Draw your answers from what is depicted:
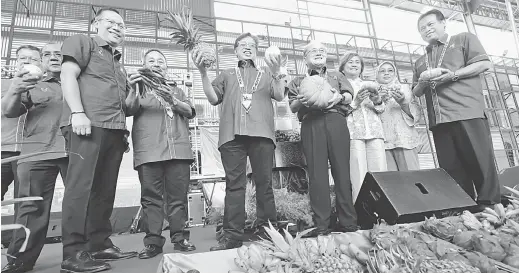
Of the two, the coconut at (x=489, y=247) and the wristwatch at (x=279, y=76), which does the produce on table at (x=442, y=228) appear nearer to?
the coconut at (x=489, y=247)

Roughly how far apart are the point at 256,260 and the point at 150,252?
3.86 ft

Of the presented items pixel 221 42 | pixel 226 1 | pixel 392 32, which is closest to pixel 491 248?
pixel 221 42

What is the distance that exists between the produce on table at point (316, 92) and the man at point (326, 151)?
0.12 ft

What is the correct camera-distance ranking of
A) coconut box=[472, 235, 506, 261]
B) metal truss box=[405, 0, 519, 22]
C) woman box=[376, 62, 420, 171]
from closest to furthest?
coconut box=[472, 235, 506, 261] → woman box=[376, 62, 420, 171] → metal truss box=[405, 0, 519, 22]

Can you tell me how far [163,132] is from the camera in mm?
2627

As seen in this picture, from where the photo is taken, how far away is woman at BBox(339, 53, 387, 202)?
285cm

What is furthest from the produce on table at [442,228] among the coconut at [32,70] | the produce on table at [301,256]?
the coconut at [32,70]

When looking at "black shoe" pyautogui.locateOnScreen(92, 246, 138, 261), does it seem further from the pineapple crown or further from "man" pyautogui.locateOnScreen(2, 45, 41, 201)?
the pineapple crown

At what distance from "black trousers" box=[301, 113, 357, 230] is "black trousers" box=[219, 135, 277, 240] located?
31cm

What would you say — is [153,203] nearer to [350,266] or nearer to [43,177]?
[43,177]

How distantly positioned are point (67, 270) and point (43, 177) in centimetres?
89

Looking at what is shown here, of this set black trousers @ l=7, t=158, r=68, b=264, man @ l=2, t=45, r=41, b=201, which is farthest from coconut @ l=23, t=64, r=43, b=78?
man @ l=2, t=45, r=41, b=201

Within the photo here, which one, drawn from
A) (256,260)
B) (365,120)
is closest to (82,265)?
(256,260)

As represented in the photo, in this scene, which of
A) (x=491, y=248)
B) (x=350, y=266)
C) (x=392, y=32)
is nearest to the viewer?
(x=350, y=266)
